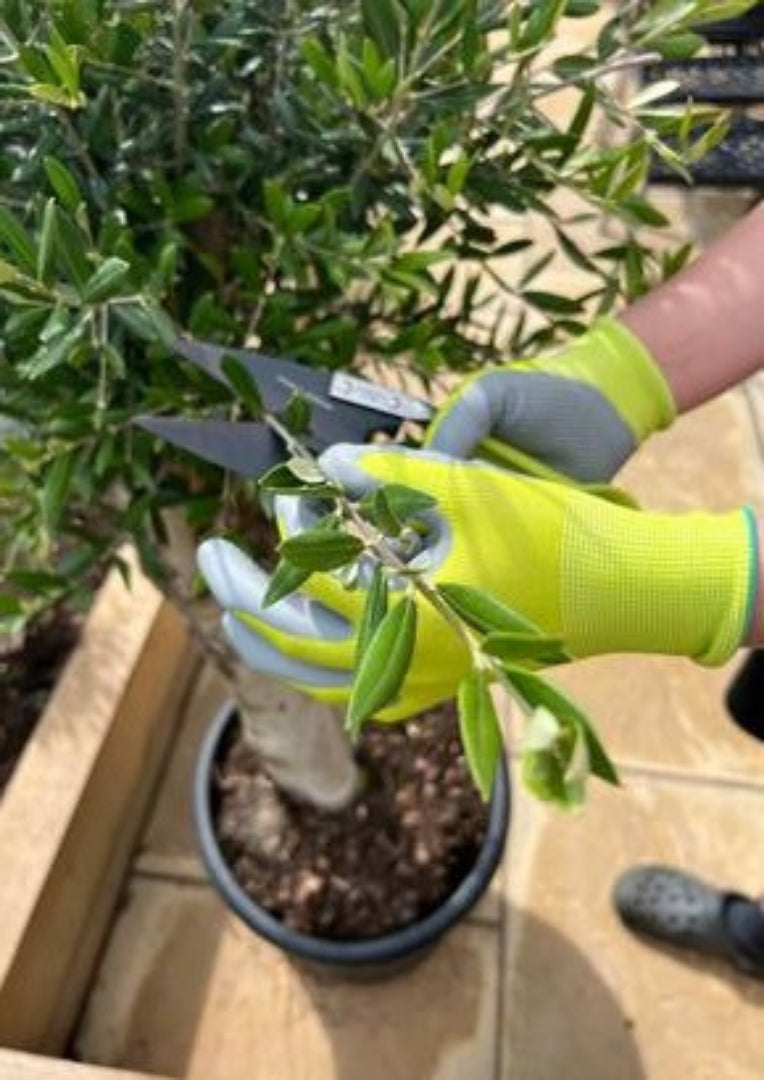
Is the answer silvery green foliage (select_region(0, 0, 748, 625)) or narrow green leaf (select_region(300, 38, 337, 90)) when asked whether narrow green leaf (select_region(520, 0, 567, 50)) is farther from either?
narrow green leaf (select_region(300, 38, 337, 90))

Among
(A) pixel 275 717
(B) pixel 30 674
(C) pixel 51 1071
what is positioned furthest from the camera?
(B) pixel 30 674

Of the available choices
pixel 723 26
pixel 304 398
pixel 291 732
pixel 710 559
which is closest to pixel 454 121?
pixel 304 398

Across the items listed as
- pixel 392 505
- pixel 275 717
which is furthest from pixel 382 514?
pixel 275 717

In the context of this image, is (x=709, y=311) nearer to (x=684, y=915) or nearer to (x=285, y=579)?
(x=285, y=579)

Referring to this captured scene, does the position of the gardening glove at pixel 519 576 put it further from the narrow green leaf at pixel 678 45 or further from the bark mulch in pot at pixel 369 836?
the bark mulch in pot at pixel 369 836

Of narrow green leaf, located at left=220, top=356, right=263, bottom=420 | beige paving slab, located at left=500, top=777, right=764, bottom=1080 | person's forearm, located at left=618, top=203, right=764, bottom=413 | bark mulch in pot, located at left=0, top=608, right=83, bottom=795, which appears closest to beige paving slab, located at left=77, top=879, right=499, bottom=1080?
beige paving slab, located at left=500, top=777, right=764, bottom=1080

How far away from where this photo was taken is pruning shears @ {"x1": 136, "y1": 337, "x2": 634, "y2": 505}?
0.74 metres

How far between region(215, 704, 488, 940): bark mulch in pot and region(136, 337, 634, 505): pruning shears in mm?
688

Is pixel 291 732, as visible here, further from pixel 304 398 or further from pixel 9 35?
pixel 9 35

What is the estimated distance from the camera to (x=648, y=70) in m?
2.43

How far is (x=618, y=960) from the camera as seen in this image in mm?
1525

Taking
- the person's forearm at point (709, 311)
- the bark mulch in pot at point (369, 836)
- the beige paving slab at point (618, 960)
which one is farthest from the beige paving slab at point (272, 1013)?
the person's forearm at point (709, 311)

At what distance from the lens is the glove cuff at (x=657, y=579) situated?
0.76 meters

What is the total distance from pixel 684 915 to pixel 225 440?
43.6 inches
